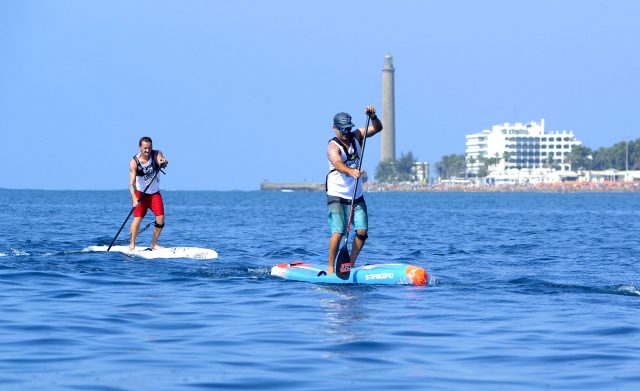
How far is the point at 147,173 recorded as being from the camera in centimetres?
1867

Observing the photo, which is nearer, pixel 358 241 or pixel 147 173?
pixel 358 241

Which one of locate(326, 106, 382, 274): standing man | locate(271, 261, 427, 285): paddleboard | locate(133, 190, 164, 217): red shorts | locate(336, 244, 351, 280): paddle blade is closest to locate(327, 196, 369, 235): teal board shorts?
locate(326, 106, 382, 274): standing man

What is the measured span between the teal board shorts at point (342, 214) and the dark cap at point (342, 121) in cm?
92

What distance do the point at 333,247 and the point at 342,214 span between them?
0.44m

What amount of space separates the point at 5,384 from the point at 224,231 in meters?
25.9

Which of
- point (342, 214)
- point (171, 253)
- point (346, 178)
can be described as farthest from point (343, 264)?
point (171, 253)

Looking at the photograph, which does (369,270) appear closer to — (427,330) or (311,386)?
(427,330)

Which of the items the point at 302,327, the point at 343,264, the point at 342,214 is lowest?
the point at 302,327

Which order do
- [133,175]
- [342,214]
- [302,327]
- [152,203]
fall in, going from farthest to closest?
[152,203] < [133,175] < [342,214] < [302,327]

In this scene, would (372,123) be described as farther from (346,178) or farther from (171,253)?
(171,253)

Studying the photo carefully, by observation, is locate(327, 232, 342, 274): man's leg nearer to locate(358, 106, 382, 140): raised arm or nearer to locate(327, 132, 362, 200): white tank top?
locate(327, 132, 362, 200): white tank top

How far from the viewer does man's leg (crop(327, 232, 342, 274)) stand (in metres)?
14.4

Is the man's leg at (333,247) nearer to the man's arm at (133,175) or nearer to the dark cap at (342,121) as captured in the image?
the dark cap at (342,121)

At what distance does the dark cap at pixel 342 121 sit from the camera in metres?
14.2
